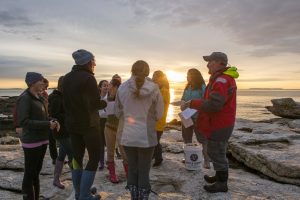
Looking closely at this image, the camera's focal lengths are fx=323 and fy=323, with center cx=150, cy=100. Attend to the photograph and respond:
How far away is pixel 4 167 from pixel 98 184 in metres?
3.36

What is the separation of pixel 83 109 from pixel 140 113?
0.91m

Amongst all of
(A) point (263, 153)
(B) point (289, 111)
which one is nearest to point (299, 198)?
(A) point (263, 153)

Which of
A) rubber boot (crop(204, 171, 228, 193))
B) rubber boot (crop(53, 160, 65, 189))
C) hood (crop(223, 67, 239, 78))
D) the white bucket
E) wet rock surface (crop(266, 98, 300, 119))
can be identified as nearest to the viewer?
hood (crop(223, 67, 239, 78))

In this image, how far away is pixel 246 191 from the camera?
6.48 meters

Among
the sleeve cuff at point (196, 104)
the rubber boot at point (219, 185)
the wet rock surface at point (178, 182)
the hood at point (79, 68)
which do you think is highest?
the hood at point (79, 68)

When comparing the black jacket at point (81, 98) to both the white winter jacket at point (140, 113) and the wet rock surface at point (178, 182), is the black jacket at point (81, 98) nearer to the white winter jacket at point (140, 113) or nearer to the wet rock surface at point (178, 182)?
the white winter jacket at point (140, 113)

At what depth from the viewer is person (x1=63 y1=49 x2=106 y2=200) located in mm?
5098

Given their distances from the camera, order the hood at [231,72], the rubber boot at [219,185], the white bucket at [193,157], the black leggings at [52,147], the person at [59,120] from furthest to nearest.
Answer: the black leggings at [52,147] < the white bucket at [193,157] < the person at [59,120] < the rubber boot at [219,185] < the hood at [231,72]

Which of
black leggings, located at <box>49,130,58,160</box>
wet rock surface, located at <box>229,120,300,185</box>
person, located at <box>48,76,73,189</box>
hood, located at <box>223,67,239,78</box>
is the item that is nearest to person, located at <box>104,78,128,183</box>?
person, located at <box>48,76,73,189</box>

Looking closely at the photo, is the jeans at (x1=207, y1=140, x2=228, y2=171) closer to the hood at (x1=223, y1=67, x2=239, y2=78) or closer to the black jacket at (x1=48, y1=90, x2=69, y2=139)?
the hood at (x1=223, y1=67, x2=239, y2=78)

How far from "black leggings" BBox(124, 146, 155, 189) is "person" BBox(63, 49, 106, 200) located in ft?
1.92

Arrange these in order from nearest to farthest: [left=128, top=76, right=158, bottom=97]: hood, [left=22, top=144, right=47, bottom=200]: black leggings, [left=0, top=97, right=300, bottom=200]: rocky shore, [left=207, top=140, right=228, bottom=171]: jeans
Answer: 1. [left=128, top=76, right=158, bottom=97]: hood
2. [left=22, top=144, right=47, bottom=200]: black leggings
3. [left=207, top=140, right=228, bottom=171]: jeans
4. [left=0, top=97, right=300, bottom=200]: rocky shore

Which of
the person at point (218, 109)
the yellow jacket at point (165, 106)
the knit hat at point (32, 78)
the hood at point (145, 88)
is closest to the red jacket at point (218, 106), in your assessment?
the person at point (218, 109)

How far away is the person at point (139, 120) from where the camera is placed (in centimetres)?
507
